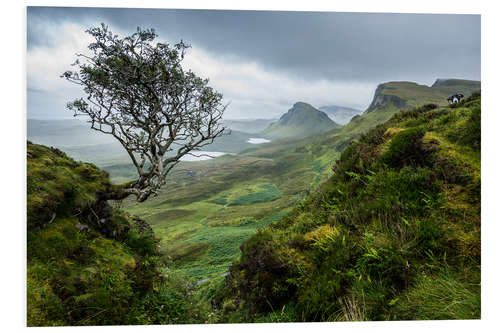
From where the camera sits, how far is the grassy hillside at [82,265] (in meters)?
3.26

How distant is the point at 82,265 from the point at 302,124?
16957cm

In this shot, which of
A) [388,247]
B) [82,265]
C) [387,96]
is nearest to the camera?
[388,247]

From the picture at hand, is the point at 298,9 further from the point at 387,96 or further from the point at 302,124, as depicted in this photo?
the point at 302,124

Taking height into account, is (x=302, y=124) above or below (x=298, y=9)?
above

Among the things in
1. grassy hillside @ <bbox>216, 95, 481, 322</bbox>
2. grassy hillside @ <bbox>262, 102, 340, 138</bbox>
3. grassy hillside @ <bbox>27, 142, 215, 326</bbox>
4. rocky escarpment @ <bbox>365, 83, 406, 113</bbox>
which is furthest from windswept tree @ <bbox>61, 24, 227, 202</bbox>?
grassy hillside @ <bbox>262, 102, 340, 138</bbox>

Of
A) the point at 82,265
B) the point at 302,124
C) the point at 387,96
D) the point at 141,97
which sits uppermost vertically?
the point at 302,124

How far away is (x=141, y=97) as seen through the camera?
6164 mm

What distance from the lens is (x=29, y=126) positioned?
451cm

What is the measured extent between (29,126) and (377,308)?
7.42 metres

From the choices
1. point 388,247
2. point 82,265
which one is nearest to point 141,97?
point 82,265

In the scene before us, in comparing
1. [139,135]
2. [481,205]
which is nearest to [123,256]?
[139,135]

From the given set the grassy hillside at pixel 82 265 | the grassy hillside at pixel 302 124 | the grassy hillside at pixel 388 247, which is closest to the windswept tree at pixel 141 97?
the grassy hillside at pixel 82 265

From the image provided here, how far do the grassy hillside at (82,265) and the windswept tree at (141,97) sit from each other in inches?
37.3

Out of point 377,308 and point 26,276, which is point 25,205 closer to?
point 26,276
